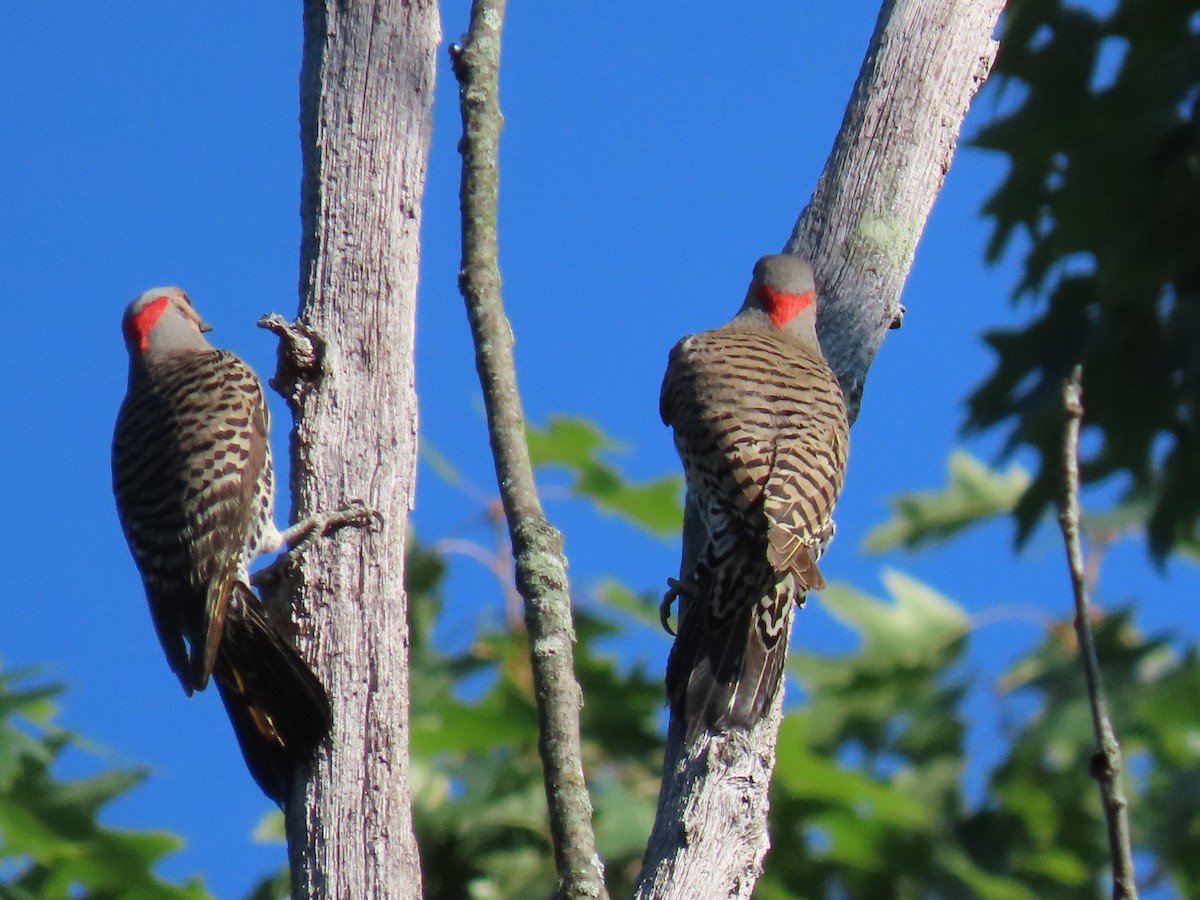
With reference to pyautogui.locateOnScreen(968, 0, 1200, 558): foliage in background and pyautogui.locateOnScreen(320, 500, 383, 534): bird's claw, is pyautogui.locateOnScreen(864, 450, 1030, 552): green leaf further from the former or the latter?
pyautogui.locateOnScreen(320, 500, 383, 534): bird's claw

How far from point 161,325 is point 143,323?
60 millimetres

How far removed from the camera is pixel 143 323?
536 cm

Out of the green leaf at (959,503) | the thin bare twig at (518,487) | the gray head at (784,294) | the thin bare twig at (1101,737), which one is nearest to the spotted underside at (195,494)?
the thin bare twig at (518,487)

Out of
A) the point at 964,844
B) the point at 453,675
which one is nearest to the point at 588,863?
the point at 453,675

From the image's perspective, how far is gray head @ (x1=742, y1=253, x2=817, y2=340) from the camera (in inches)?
166

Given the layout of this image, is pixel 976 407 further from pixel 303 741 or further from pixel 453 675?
pixel 303 741

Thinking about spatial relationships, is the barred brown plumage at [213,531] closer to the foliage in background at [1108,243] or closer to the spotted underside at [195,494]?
the spotted underside at [195,494]

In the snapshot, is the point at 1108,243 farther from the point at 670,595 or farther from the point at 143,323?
the point at 143,323

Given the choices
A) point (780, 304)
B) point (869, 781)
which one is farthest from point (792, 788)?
point (780, 304)

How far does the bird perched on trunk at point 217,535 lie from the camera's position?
3281 mm

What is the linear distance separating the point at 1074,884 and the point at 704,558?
2834mm

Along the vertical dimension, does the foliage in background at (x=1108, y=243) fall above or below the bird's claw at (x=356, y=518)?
above

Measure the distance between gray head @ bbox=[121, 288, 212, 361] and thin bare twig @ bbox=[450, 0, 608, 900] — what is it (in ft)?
6.35

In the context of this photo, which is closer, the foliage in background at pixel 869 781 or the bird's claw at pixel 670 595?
the bird's claw at pixel 670 595
